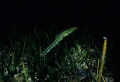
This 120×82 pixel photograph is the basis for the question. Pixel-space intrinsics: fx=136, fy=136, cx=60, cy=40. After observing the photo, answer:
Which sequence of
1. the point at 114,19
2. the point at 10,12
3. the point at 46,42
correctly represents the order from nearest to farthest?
the point at 46,42, the point at 114,19, the point at 10,12

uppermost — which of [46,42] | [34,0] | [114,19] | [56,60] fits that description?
[34,0]

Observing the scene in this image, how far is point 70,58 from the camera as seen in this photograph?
1.14 m

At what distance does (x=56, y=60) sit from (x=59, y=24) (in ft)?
4.09

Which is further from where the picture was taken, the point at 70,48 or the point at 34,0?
the point at 34,0

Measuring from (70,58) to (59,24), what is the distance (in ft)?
4.02

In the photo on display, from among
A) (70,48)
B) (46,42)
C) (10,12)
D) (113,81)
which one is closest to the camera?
(113,81)

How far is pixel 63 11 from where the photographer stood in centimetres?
227

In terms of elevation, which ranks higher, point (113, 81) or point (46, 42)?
point (46, 42)

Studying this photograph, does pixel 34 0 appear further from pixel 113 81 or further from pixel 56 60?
pixel 113 81

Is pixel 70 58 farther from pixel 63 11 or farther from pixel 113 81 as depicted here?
pixel 63 11

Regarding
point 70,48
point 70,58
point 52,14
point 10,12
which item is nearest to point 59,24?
point 52,14

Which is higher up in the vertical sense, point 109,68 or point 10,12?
point 10,12

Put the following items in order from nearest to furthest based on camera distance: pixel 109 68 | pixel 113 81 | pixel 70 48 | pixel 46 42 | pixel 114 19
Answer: pixel 113 81, pixel 109 68, pixel 70 48, pixel 46 42, pixel 114 19

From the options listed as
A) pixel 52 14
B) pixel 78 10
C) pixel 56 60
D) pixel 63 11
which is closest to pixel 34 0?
pixel 52 14
